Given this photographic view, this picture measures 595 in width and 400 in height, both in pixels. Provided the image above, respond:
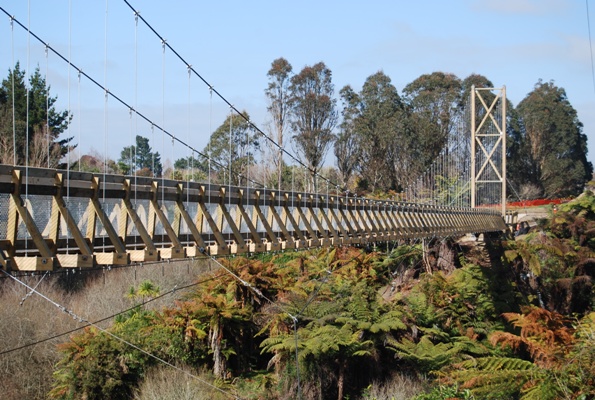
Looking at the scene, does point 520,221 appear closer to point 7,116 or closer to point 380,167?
point 380,167

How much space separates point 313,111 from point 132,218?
2643cm

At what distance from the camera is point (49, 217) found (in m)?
7.10

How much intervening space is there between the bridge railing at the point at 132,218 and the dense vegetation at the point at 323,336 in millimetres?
3075

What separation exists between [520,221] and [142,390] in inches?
683

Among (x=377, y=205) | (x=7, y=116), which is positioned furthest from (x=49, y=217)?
(x=7, y=116)

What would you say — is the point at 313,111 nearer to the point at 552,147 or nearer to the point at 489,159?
the point at 489,159

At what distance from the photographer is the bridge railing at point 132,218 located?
6.63 meters

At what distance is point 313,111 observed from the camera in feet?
111

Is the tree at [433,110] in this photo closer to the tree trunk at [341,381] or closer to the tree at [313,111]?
the tree at [313,111]

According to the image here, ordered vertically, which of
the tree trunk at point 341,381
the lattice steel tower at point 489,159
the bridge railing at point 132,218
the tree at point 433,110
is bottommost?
the tree trunk at point 341,381

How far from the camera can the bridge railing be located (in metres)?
6.63

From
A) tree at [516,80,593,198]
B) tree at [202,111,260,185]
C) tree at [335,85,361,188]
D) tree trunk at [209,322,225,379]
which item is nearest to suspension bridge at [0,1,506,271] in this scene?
tree trunk at [209,322,225,379]

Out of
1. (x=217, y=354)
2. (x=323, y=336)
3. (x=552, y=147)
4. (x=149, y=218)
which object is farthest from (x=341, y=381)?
(x=552, y=147)

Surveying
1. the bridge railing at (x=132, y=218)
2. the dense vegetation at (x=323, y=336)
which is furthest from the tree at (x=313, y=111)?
the bridge railing at (x=132, y=218)
